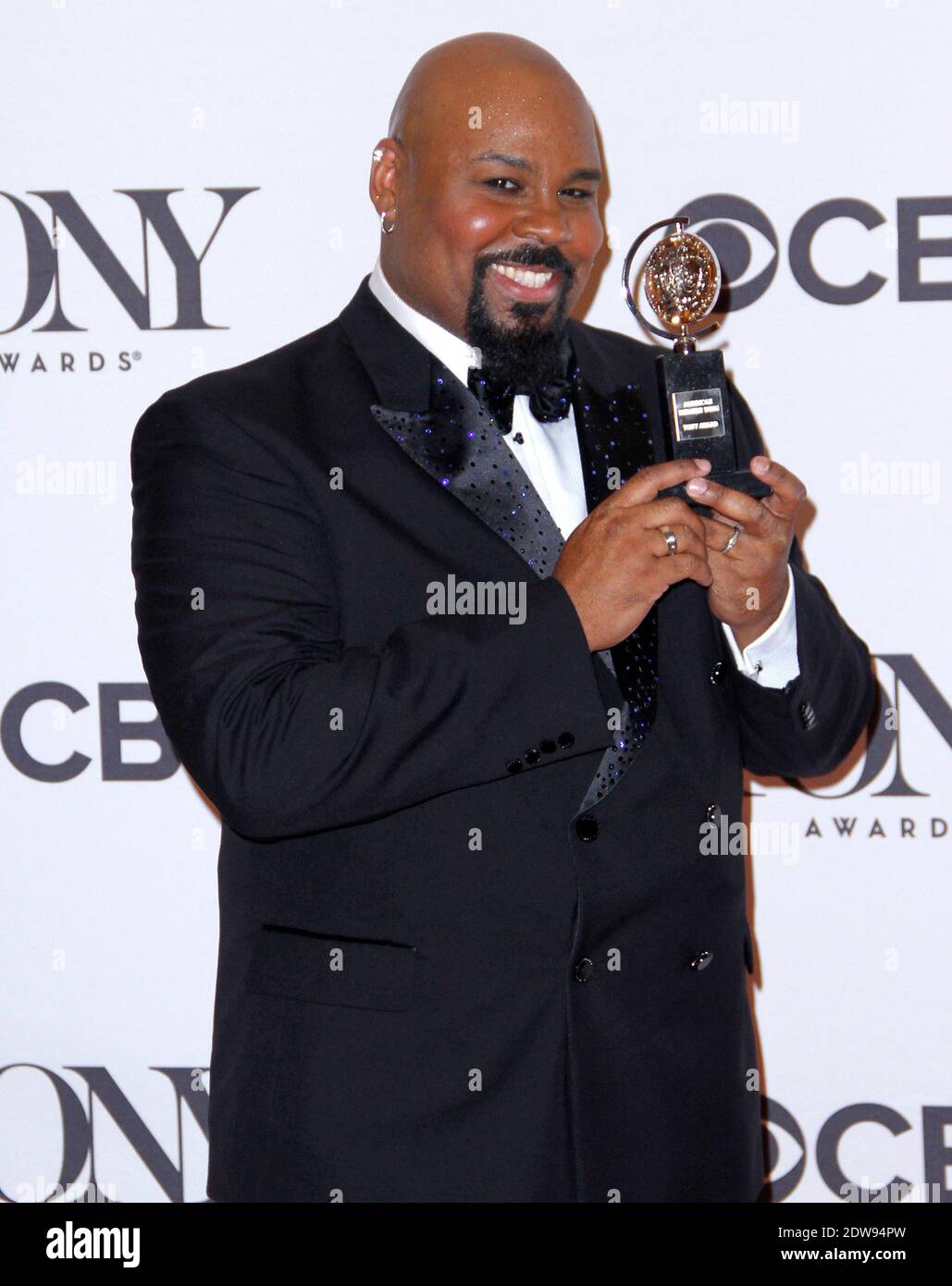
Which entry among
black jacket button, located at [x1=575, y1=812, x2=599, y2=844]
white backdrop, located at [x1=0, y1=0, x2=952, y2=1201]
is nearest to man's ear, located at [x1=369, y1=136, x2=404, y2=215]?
white backdrop, located at [x1=0, y1=0, x2=952, y2=1201]

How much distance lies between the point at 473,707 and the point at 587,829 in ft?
0.73

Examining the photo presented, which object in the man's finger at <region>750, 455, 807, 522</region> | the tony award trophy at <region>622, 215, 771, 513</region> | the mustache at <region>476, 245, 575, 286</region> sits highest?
the mustache at <region>476, 245, 575, 286</region>

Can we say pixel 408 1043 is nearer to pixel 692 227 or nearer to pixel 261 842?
pixel 261 842

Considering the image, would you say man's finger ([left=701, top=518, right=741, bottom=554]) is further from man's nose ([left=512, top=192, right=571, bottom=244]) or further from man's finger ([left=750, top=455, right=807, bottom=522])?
man's nose ([left=512, top=192, right=571, bottom=244])

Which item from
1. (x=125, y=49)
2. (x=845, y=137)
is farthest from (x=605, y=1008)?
(x=125, y=49)

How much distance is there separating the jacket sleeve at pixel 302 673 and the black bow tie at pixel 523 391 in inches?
9.4

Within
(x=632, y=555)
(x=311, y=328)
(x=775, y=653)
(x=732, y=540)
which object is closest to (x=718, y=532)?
(x=732, y=540)

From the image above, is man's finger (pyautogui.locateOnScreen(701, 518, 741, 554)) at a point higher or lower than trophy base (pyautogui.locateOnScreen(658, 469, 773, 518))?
lower

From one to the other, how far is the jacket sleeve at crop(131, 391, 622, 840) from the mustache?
37 centimetres

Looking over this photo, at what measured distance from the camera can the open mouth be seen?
183cm

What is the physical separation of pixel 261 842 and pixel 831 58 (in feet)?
5.07

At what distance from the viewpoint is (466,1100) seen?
66.2 inches

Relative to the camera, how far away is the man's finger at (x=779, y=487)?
159 cm

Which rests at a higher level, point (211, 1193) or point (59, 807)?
point (59, 807)
